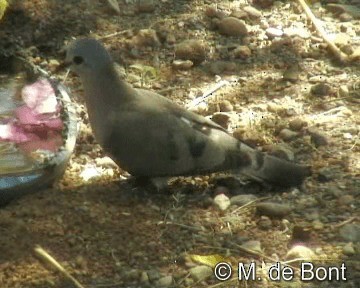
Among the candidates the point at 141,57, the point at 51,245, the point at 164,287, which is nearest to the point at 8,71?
the point at 141,57

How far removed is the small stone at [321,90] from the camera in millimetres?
5320

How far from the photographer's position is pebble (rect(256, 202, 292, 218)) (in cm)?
423

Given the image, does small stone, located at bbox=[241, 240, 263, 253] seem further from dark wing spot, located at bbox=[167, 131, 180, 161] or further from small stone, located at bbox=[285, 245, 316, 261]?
dark wing spot, located at bbox=[167, 131, 180, 161]

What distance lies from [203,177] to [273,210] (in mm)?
481

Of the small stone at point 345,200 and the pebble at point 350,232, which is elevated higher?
the pebble at point 350,232

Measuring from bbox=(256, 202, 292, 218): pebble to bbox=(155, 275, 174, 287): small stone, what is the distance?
0.60 metres

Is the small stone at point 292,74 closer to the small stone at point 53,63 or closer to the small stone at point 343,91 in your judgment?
the small stone at point 343,91

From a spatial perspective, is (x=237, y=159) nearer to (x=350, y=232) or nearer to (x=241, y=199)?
(x=241, y=199)

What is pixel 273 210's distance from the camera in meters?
4.24

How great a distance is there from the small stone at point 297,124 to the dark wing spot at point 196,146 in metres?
0.70

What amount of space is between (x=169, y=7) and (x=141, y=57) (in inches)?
24.6

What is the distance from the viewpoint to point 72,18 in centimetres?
596

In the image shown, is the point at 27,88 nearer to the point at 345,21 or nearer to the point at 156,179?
the point at 156,179

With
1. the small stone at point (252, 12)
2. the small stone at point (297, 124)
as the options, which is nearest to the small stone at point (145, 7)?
the small stone at point (252, 12)
